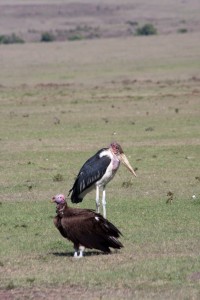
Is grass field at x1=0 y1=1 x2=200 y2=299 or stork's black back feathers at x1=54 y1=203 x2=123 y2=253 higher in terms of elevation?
stork's black back feathers at x1=54 y1=203 x2=123 y2=253

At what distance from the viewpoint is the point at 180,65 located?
167ft

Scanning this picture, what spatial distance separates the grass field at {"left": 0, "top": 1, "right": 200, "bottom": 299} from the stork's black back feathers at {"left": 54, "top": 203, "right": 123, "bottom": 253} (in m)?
0.16

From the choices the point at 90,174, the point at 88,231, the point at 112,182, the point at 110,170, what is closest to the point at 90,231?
the point at 88,231

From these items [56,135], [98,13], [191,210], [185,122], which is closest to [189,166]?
[191,210]

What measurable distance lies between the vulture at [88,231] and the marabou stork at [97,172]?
75.4 inches

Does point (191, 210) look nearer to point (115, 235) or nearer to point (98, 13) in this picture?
point (115, 235)

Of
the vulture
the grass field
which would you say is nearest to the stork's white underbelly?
the grass field

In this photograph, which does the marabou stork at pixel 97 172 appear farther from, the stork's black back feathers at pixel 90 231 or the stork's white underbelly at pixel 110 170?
the stork's black back feathers at pixel 90 231

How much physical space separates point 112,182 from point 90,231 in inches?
256

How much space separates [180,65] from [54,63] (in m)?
6.96

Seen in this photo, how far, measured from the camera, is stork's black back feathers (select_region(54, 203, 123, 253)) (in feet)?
35.4

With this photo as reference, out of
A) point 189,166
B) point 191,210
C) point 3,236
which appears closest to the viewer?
point 3,236

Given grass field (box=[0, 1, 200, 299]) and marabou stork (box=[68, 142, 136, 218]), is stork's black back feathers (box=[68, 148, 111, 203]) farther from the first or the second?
grass field (box=[0, 1, 200, 299])

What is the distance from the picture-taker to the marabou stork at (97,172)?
12.9 m
